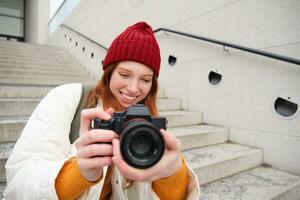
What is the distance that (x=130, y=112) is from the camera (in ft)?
1.89

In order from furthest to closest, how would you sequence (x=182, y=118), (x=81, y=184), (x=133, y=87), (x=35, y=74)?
1. (x=35, y=74)
2. (x=182, y=118)
3. (x=133, y=87)
4. (x=81, y=184)

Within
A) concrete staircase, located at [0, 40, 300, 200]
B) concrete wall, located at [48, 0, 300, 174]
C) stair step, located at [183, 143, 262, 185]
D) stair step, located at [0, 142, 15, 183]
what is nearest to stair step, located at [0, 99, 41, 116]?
concrete staircase, located at [0, 40, 300, 200]

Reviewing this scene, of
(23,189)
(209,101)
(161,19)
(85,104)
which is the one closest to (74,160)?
(23,189)

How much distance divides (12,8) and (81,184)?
462 inches

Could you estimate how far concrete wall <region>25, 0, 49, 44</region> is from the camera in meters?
8.79

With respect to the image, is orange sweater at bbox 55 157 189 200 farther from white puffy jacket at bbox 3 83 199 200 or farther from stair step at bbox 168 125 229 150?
stair step at bbox 168 125 229 150

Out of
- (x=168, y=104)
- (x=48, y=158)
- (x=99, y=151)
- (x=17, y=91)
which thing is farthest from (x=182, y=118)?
(x=99, y=151)

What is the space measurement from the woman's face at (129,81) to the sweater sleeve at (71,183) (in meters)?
0.37

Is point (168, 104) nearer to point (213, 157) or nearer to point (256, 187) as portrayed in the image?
point (213, 157)

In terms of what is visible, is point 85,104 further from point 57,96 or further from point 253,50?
point 253,50

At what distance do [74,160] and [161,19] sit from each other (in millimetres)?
2789

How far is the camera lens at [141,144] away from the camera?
516 mm

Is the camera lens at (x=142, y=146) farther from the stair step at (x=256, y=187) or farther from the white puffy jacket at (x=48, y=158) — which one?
the stair step at (x=256, y=187)

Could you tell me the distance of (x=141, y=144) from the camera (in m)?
0.54
